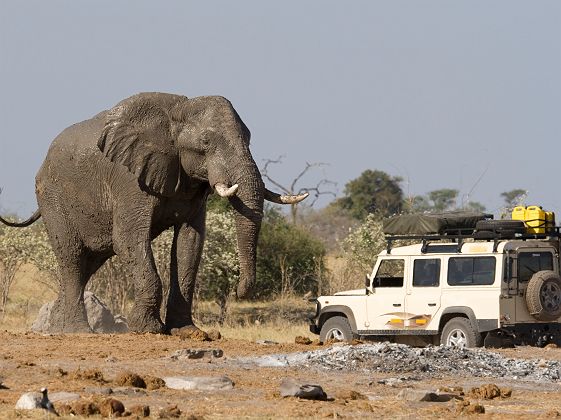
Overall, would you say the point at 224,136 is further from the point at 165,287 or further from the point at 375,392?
the point at 165,287

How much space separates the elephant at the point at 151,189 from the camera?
61.3 ft

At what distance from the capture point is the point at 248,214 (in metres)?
18.5

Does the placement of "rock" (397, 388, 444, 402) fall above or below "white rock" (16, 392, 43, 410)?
above

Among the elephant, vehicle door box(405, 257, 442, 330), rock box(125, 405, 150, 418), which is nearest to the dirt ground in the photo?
rock box(125, 405, 150, 418)

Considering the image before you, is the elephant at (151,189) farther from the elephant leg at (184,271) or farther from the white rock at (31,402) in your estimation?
the white rock at (31,402)

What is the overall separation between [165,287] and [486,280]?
869 centimetres

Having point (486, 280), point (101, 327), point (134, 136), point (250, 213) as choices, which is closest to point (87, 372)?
point (250, 213)

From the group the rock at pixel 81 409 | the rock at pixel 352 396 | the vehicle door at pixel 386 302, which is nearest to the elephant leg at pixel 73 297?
the vehicle door at pixel 386 302

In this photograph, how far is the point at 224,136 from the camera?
18938mm

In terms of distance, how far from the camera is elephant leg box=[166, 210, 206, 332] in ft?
65.4

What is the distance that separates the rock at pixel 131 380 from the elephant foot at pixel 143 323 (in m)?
5.23

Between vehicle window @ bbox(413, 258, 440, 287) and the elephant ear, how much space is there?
3.94 meters

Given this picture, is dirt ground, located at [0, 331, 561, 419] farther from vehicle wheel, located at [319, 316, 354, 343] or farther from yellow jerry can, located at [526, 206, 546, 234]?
vehicle wheel, located at [319, 316, 354, 343]

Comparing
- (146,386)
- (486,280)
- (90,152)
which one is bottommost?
(146,386)
